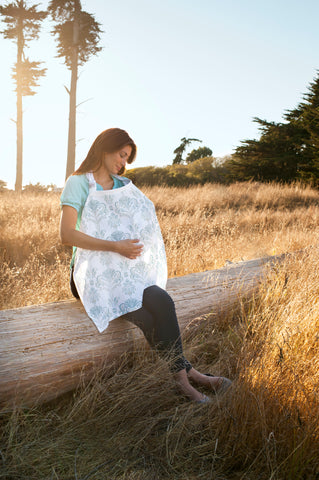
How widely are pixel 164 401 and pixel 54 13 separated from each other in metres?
14.1

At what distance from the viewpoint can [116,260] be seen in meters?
2.43

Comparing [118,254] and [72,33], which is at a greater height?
[72,33]

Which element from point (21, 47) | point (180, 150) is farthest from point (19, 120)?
point (180, 150)

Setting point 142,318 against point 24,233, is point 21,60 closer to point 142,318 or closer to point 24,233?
point 24,233

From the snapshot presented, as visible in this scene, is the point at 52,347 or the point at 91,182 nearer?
the point at 52,347

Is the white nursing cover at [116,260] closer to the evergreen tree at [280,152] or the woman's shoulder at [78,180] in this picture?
the woman's shoulder at [78,180]

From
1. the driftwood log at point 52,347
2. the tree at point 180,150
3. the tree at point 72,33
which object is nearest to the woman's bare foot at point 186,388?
the driftwood log at point 52,347

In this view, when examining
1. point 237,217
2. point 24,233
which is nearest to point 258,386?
point 24,233

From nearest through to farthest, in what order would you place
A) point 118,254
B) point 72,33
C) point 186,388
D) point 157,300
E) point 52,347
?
point 52,347 < point 186,388 < point 157,300 < point 118,254 < point 72,33

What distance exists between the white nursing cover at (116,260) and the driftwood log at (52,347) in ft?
0.44

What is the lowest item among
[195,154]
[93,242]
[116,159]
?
[93,242]

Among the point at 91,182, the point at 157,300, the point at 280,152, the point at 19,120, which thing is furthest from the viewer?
the point at 280,152

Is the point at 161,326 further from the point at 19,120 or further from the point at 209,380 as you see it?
the point at 19,120

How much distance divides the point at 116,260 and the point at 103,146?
860 millimetres
